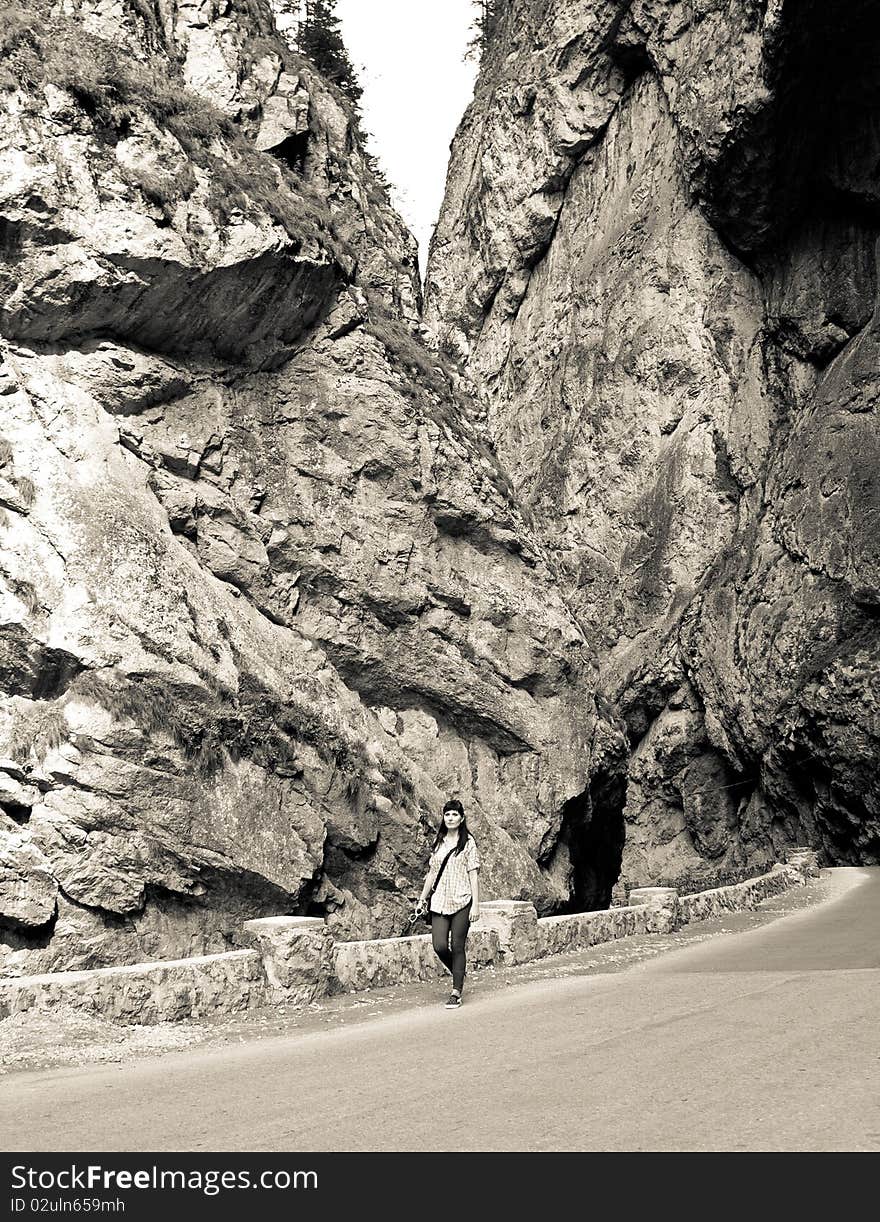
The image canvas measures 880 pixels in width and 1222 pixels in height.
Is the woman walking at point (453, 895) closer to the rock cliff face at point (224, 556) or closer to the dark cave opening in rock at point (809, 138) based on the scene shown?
the rock cliff face at point (224, 556)

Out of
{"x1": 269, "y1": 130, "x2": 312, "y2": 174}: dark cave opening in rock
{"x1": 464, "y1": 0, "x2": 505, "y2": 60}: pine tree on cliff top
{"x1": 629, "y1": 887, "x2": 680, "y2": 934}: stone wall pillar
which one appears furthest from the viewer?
{"x1": 464, "y1": 0, "x2": 505, "y2": 60}: pine tree on cliff top

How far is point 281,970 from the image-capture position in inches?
362

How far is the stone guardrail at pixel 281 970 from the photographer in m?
8.00

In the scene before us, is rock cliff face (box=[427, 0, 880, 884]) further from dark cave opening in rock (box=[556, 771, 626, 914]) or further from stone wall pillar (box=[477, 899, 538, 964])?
stone wall pillar (box=[477, 899, 538, 964])

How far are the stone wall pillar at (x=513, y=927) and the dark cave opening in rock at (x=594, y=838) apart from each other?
580 centimetres

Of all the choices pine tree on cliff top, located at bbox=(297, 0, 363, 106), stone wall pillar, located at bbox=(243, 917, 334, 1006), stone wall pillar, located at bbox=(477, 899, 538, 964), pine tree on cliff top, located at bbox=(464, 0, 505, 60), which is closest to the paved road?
stone wall pillar, located at bbox=(243, 917, 334, 1006)

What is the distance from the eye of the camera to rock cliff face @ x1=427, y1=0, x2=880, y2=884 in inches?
1189

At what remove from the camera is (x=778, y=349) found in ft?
117

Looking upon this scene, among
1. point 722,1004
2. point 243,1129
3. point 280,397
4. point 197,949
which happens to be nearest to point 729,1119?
point 243,1129

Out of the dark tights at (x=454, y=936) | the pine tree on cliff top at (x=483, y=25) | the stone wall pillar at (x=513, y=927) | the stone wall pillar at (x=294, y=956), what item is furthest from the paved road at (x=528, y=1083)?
the pine tree on cliff top at (x=483, y=25)

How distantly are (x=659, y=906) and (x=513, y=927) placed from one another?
358 centimetres

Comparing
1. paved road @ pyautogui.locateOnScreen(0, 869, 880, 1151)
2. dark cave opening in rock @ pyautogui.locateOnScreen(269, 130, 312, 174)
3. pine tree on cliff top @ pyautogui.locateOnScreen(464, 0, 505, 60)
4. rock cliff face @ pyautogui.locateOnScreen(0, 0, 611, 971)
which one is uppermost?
pine tree on cliff top @ pyautogui.locateOnScreen(464, 0, 505, 60)

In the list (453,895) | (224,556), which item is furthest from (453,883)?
(224,556)

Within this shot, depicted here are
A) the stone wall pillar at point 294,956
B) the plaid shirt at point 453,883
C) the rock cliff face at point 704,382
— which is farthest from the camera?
the rock cliff face at point 704,382
